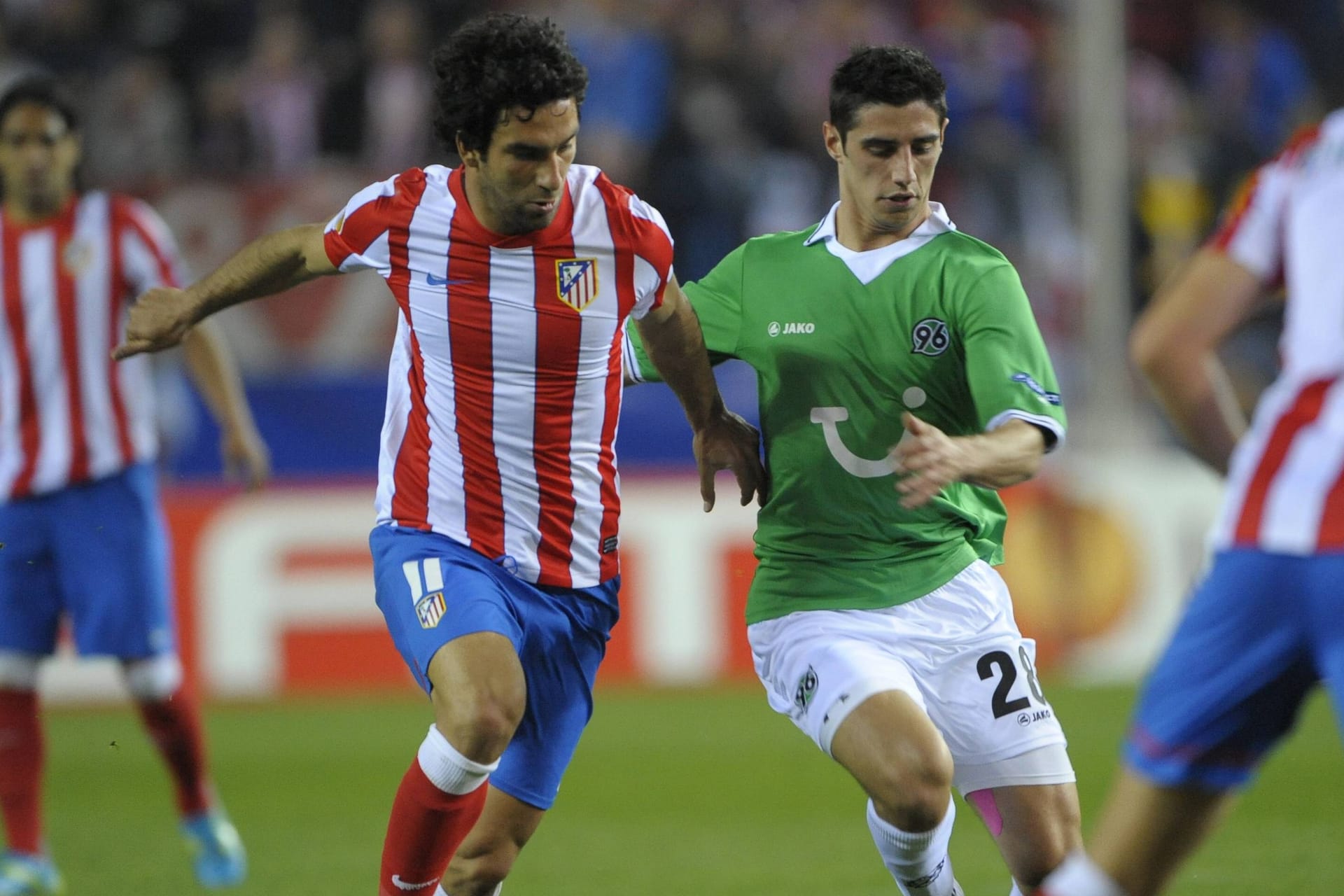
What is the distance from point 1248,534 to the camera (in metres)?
2.94

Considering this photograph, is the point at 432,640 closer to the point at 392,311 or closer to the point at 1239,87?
the point at 392,311

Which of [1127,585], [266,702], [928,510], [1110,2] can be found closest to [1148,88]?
[1110,2]

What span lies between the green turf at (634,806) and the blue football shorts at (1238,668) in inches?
113

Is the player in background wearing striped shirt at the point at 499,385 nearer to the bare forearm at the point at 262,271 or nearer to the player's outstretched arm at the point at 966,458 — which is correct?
the bare forearm at the point at 262,271

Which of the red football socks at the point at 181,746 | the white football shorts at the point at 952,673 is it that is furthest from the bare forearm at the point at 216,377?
the white football shorts at the point at 952,673

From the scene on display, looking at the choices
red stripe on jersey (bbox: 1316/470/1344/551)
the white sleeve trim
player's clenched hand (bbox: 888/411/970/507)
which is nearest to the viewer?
red stripe on jersey (bbox: 1316/470/1344/551)

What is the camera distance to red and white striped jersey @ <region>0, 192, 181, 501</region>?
6457 millimetres

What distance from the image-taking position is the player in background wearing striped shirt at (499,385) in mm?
4191

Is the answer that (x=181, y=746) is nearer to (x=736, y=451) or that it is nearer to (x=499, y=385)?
(x=499, y=385)

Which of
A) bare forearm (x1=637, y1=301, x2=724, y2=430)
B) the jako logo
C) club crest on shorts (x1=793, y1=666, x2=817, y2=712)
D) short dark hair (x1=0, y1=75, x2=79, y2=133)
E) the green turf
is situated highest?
short dark hair (x1=0, y1=75, x2=79, y2=133)

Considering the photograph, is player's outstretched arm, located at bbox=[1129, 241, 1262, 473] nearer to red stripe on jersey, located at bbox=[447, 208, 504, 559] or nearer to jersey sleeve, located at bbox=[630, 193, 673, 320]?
jersey sleeve, located at bbox=[630, 193, 673, 320]

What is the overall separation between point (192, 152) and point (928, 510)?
9102mm

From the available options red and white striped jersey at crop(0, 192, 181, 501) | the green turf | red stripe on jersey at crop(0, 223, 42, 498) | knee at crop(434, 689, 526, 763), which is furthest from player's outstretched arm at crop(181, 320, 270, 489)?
knee at crop(434, 689, 526, 763)

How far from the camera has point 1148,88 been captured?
13.9m
